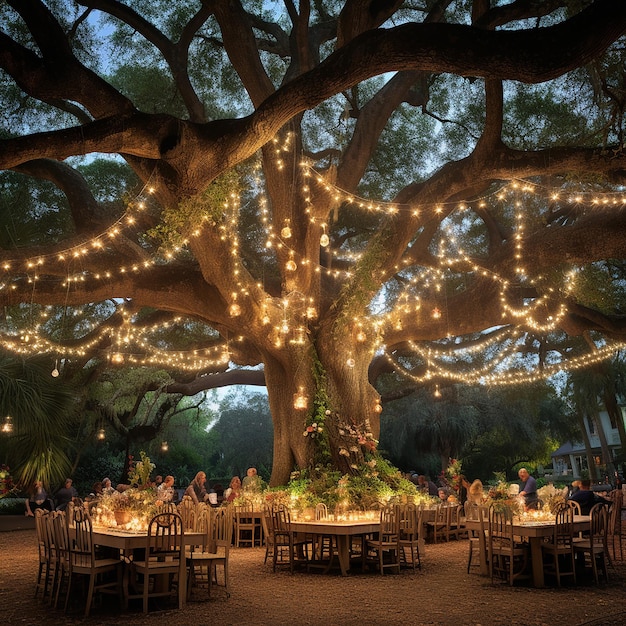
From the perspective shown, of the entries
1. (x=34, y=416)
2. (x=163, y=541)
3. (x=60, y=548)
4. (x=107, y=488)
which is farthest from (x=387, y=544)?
(x=34, y=416)

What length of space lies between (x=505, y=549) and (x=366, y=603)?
1.86m

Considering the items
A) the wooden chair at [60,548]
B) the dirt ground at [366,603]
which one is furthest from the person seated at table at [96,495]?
the wooden chair at [60,548]

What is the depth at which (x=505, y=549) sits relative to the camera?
674cm

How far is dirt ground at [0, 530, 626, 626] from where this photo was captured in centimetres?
509

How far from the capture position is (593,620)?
4.90 meters

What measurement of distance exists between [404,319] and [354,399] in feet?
7.37

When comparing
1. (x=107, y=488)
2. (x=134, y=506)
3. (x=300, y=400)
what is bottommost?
(x=134, y=506)

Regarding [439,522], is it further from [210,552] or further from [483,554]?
[210,552]

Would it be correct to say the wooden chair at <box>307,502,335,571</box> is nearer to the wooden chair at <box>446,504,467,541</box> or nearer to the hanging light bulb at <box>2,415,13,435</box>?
the wooden chair at <box>446,504,467,541</box>

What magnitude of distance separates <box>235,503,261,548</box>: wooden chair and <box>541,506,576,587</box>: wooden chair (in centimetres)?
480

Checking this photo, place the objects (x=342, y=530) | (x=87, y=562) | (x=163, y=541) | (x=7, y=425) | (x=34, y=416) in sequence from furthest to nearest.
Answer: (x=34, y=416), (x=7, y=425), (x=342, y=530), (x=87, y=562), (x=163, y=541)

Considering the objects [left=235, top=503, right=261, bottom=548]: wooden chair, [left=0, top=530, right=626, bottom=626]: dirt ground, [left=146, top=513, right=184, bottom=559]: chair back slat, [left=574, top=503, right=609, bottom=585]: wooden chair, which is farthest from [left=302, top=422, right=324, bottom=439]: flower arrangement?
[left=146, top=513, right=184, bottom=559]: chair back slat

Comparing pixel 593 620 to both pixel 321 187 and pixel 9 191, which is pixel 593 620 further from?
pixel 9 191

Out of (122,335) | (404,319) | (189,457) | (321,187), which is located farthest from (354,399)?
(189,457)
